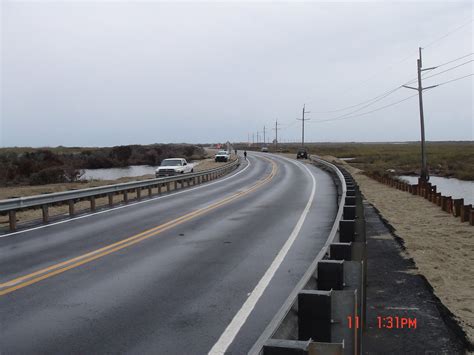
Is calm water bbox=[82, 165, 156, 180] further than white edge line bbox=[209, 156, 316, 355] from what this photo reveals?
Yes

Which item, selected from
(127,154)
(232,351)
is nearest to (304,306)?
(232,351)

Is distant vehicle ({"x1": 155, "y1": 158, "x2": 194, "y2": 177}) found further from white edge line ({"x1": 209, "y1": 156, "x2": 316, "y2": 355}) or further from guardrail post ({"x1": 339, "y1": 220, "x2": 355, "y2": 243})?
guardrail post ({"x1": 339, "y1": 220, "x2": 355, "y2": 243})

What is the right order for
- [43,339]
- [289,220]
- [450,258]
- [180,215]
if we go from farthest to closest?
1. [180,215]
2. [289,220]
3. [450,258]
4. [43,339]

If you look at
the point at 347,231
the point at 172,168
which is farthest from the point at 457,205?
the point at 172,168

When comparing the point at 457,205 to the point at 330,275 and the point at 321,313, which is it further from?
the point at 321,313

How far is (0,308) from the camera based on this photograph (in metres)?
6.00

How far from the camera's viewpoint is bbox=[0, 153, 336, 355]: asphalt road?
16.6 feet

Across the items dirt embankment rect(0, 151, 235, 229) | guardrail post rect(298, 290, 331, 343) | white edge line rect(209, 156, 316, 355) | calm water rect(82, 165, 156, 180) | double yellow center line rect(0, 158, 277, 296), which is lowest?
calm water rect(82, 165, 156, 180)

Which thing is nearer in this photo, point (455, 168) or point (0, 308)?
point (0, 308)

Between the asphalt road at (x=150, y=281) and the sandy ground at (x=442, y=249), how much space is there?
2.00 meters

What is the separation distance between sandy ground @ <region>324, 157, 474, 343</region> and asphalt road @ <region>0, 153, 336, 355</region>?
78.7 inches

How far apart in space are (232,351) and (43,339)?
6.48 feet

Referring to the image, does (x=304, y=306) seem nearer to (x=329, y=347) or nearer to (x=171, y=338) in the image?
(x=329, y=347)
